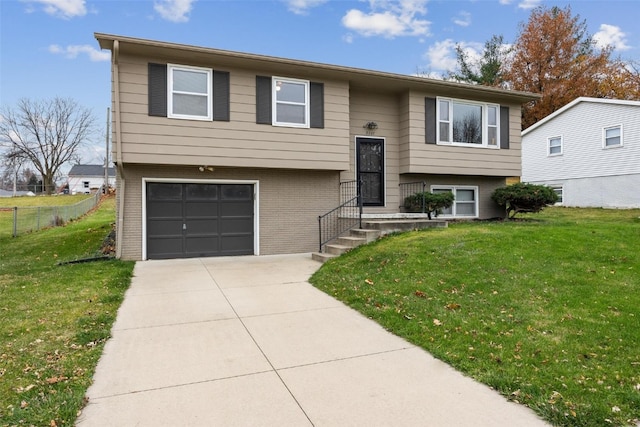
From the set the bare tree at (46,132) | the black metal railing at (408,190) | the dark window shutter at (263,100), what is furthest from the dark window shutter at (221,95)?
the bare tree at (46,132)

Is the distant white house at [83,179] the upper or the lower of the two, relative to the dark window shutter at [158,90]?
upper

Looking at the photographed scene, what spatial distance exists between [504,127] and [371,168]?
191 inches

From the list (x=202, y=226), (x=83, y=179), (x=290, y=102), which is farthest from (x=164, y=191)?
(x=83, y=179)

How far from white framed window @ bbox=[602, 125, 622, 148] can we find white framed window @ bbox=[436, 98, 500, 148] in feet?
28.4

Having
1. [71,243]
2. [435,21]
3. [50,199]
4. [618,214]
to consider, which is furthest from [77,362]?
[50,199]

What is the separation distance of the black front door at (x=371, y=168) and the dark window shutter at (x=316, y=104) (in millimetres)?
1705

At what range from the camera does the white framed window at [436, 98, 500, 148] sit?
12195mm

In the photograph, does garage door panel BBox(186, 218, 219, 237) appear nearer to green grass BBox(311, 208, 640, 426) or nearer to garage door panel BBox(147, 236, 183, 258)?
garage door panel BBox(147, 236, 183, 258)

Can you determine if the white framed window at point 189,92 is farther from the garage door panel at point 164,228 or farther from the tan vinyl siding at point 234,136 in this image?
the garage door panel at point 164,228

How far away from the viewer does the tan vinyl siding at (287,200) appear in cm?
1057

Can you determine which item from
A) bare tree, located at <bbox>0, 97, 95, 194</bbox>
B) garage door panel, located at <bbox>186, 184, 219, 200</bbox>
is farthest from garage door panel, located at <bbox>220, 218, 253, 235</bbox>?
bare tree, located at <bbox>0, 97, 95, 194</bbox>

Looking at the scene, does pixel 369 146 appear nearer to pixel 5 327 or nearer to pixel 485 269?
pixel 485 269

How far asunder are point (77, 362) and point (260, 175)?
7.57 m

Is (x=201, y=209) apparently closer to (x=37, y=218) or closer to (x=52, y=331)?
(x=52, y=331)
